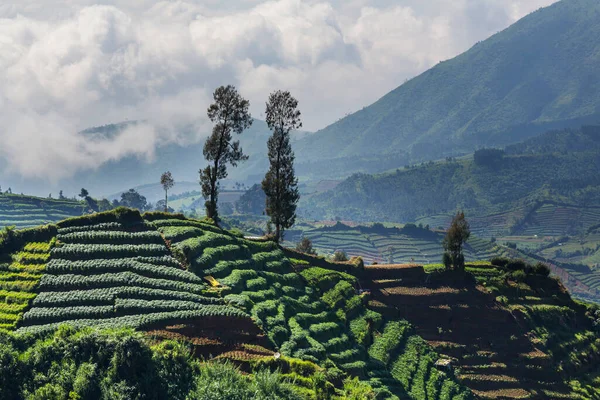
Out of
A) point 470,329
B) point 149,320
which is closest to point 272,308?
point 149,320

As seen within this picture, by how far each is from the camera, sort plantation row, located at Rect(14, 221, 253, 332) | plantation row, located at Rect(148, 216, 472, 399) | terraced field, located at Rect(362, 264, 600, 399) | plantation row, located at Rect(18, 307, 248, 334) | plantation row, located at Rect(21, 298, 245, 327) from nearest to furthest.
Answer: plantation row, located at Rect(18, 307, 248, 334) < plantation row, located at Rect(21, 298, 245, 327) < plantation row, located at Rect(14, 221, 253, 332) < plantation row, located at Rect(148, 216, 472, 399) < terraced field, located at Rect(362, 264, 600, 399)

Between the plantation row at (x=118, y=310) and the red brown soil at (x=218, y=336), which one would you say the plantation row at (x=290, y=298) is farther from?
the plantation row at (x=118, y=310)

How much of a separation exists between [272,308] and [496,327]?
3021 cm

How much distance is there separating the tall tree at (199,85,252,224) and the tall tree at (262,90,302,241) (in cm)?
404

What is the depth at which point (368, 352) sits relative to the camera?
64062 millimetres

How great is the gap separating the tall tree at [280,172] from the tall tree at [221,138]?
4042mm

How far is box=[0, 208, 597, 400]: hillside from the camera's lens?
5178cm

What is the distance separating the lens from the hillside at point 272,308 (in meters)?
51.8

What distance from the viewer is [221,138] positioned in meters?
83.8

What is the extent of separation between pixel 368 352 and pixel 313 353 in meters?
10.3

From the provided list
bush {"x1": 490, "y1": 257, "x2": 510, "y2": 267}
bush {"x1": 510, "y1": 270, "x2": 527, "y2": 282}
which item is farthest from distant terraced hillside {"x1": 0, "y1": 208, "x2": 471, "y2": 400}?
bush {"x1": 490, "y1": 257, "x2": 510, "y2": 267}

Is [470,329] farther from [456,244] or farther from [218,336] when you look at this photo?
[218,336]

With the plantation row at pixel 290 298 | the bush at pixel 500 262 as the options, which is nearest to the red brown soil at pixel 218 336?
the plantation row at pixel 290 298

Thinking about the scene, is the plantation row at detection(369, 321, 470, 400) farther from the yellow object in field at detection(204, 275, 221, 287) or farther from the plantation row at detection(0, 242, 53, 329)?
the plantation row at detection(0, 242, 53, 329)
